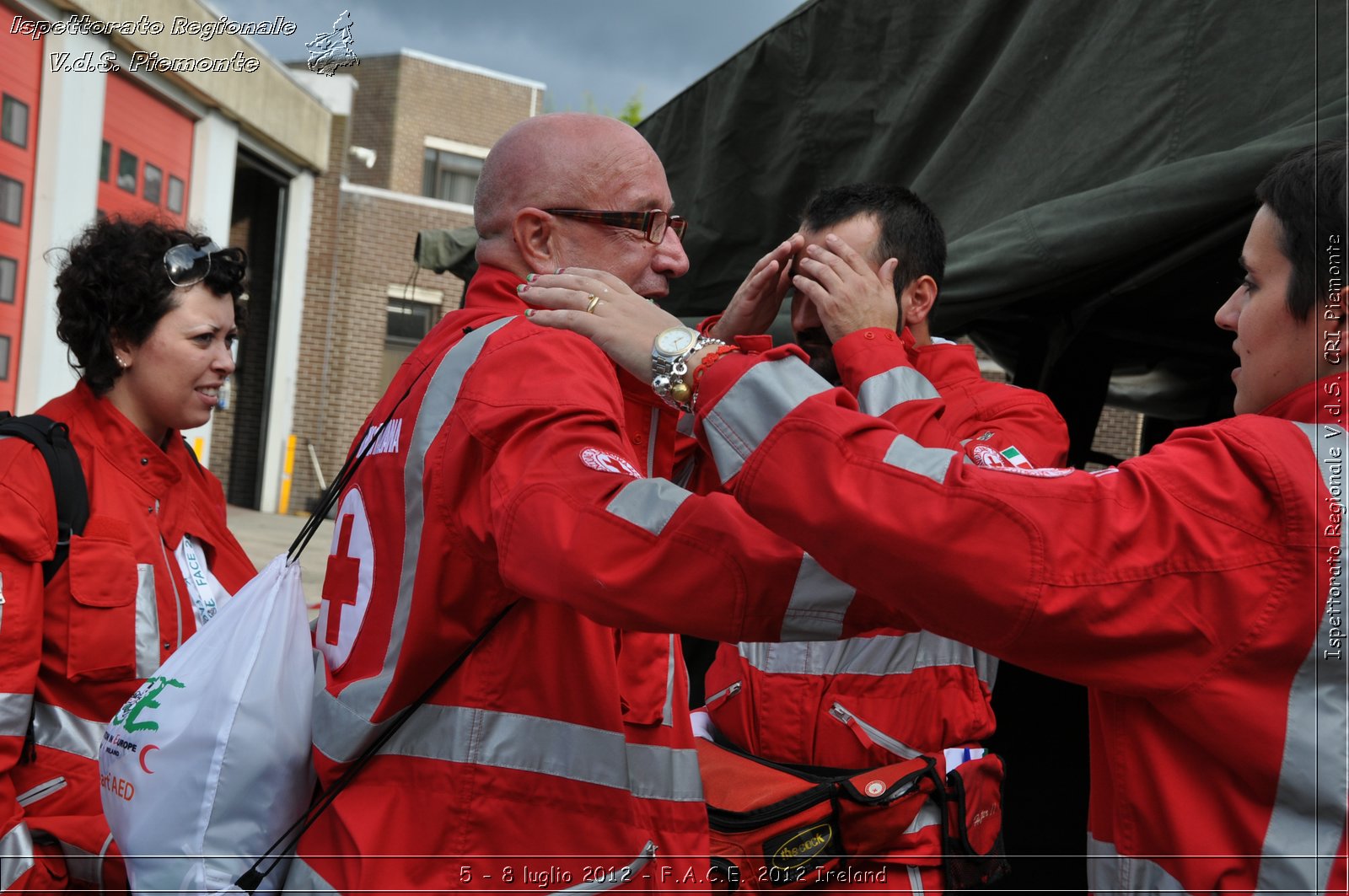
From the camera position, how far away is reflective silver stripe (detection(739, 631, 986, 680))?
2.68 meters

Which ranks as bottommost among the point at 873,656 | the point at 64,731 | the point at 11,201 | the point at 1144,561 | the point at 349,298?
the point at 64,731

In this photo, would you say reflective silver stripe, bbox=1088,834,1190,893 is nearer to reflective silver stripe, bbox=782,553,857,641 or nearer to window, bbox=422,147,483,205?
reflective silver stripe, bbox=782,553,857,641

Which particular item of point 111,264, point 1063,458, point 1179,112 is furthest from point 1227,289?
point 111,264

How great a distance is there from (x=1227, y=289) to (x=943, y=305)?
41.3 inches

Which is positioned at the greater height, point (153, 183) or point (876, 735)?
point (153, 183)

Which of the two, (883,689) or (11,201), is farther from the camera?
(11,201)

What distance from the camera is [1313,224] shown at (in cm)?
145

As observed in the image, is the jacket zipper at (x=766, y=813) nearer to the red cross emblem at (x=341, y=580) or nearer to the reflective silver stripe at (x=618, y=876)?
the reflective silver stripe at (x=618, y=876)

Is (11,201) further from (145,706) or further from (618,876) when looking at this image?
(618,876)

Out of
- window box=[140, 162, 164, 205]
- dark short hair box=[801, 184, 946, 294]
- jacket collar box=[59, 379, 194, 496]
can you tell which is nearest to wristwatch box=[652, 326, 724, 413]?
dark short hair box=[801, 184, 946, 294]

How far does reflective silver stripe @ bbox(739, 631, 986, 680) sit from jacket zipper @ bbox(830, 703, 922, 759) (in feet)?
0.32

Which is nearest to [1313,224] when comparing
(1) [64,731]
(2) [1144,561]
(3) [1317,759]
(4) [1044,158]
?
(2) [1144,561]

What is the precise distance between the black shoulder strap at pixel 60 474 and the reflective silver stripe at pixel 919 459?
217cm

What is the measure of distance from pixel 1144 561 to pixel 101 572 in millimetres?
2388
